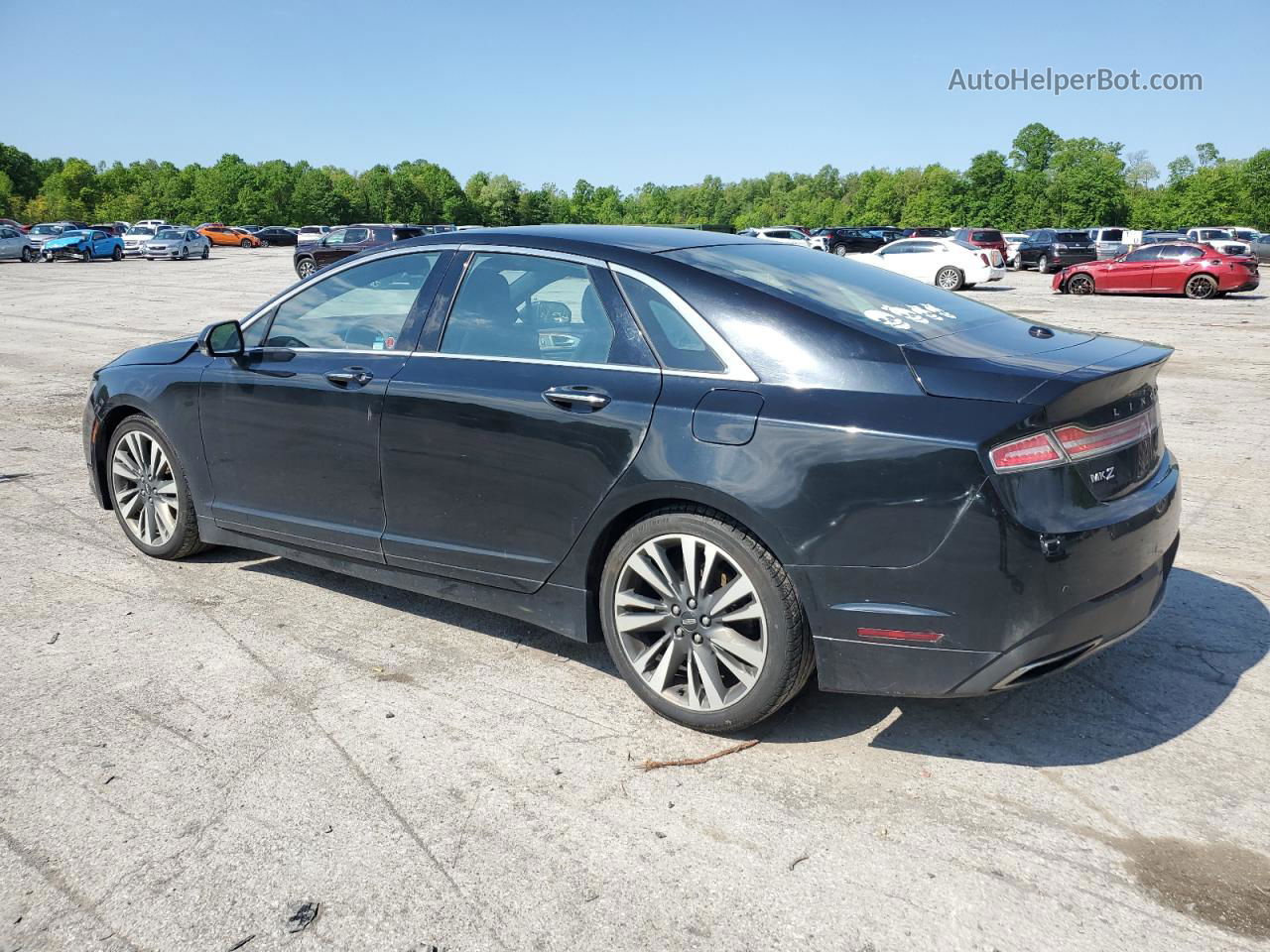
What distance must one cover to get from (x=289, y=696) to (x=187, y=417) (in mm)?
1812

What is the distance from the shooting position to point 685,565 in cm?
352

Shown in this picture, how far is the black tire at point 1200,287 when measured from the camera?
2580 centimetres

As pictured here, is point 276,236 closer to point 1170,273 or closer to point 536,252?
point 1170,273

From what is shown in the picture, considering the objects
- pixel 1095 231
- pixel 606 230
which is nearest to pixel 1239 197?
pixel 1095 231

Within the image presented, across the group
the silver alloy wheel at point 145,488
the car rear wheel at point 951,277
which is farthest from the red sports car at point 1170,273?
the silver alloy wheel at point 145,488

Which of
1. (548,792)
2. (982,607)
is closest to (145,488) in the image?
(548,792)

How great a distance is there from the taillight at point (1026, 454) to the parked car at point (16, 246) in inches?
2068

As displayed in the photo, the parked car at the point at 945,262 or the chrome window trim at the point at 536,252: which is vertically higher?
the chrome window trim at the point at 536,252

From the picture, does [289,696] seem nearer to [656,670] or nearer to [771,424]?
[656,670]

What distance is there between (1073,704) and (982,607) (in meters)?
1.03

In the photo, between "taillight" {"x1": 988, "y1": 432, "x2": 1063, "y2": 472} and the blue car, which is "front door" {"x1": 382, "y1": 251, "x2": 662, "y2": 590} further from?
the blue car

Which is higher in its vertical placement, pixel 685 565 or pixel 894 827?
pixel 685 565

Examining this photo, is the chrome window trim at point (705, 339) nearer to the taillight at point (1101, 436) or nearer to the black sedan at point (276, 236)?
the taillight at point (1101, 436)

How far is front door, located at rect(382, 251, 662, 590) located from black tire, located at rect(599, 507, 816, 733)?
26 centimetres
